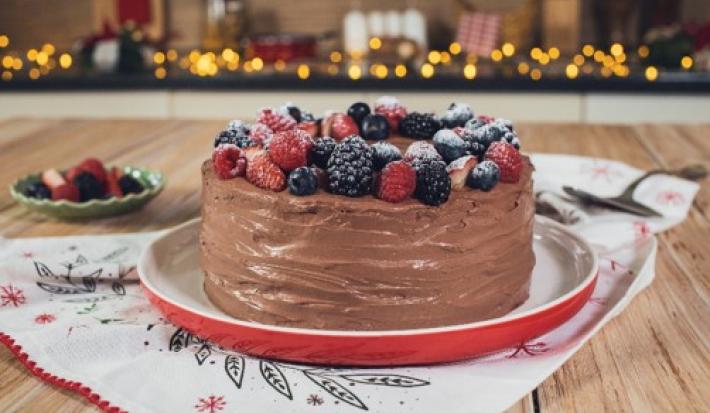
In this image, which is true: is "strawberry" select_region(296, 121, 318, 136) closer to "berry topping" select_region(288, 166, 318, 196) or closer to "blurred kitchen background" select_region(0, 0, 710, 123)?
"berry topping" select_region(288, 166, 318, 196)

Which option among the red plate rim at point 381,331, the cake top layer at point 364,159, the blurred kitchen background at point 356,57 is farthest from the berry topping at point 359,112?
the blurred kitchen background at point 356,57

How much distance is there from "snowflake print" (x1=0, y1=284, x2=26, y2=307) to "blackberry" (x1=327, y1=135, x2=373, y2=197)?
43 cm

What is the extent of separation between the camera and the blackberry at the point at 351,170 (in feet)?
3.19

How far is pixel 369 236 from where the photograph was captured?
3.18 feet

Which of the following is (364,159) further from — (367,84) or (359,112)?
(367,84)

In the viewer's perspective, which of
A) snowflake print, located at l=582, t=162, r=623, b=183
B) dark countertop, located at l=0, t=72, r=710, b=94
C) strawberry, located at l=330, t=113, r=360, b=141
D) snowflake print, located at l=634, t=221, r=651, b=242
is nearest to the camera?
strawberry, located at l=330, t=113, r=360, b=141

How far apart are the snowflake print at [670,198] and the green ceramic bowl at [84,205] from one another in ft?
2.74

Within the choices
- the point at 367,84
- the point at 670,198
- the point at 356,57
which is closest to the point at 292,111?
the point at 670,198

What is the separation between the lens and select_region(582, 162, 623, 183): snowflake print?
65.6 inches

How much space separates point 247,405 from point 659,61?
2616 millimetres

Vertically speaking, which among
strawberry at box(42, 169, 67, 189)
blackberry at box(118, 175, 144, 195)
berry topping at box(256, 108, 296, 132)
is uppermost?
berry topping at box(256, 108, 296, 132)

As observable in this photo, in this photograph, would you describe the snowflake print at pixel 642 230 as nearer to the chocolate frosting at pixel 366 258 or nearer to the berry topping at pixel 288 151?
the chocolate frosting at pixel 366 258

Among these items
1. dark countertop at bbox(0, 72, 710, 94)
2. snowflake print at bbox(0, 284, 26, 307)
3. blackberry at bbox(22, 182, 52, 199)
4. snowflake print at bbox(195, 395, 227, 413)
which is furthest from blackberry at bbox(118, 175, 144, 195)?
dark countertop at bbox(0, 72, 710, 94)

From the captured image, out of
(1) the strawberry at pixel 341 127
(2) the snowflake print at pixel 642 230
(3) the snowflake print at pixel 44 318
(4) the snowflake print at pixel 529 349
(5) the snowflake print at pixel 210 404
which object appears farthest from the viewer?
(2) the snowflake print at pixel 642 230
